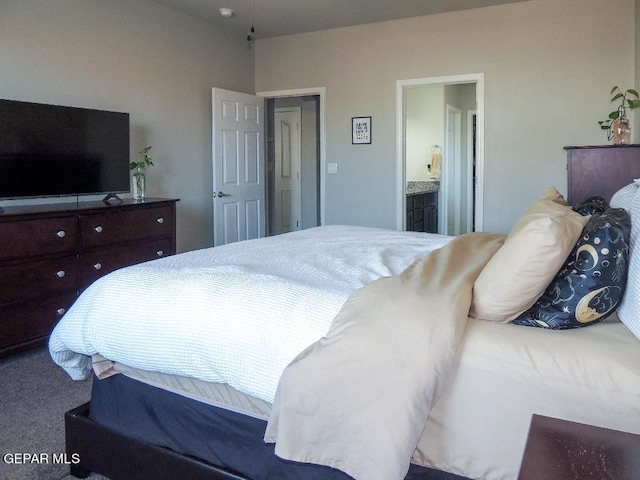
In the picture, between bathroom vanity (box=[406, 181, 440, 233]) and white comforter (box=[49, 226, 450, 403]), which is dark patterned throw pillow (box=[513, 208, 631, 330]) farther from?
bathroom vanity (box=[406, 181, 440, 233])

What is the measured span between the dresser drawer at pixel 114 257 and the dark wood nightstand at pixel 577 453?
3.17m

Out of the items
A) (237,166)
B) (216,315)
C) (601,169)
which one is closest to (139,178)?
(237,166)

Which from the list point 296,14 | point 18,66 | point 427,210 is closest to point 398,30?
point 296,14

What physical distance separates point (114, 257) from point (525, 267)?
3064 mm

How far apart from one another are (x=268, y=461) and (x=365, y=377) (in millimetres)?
512

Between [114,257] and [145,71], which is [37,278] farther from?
[145,71]

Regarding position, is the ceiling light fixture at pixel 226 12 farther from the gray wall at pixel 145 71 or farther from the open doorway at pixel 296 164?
the open doorway at pixel 296 164

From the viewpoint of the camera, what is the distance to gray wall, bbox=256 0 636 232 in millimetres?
4469

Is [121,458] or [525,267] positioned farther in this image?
[121,458]

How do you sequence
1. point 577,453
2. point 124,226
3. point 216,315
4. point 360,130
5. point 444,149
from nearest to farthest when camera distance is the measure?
point 577,453 → point 216,315 → point 124,226 → point 360,130 → point 444,149

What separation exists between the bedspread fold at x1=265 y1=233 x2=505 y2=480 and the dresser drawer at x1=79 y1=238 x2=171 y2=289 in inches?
99.3

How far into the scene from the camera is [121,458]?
1.87 meters

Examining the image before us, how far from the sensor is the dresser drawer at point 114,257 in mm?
3490

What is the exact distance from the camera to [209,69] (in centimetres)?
531
